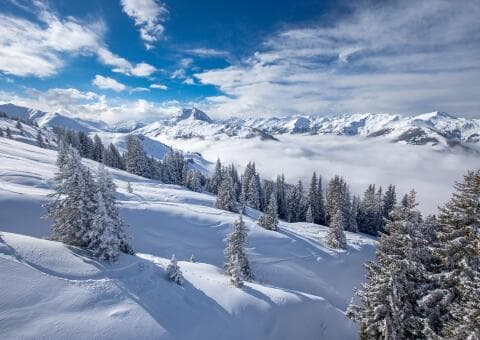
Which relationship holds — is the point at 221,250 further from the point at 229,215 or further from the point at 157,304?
the point at 157,304

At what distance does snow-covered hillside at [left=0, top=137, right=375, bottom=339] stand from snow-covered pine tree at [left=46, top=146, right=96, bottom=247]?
1.04m

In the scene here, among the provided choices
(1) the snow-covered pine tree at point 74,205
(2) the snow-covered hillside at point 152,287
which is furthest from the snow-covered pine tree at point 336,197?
(1) the snow-covered pine tree at point 74,205

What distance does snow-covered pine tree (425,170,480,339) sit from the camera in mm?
13172

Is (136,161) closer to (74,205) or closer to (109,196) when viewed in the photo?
(109,196)

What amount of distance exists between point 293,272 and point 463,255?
80.8 ft

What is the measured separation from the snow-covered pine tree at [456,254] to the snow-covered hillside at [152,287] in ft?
34.2

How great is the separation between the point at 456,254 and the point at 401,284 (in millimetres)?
3008

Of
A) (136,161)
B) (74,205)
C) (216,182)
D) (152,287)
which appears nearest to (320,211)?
(216,182)

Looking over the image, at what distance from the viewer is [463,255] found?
1369cm

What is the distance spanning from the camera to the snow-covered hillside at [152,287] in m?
13.4

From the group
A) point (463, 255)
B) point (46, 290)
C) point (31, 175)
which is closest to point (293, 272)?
point (463, 255)

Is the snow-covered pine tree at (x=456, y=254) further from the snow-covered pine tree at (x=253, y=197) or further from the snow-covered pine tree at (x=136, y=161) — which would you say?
the snow-covered pine tree at (x=136, y=161)

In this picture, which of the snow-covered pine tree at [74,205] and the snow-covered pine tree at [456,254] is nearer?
the snow-covered pine tree at [456,254]

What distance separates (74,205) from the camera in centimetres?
1747
